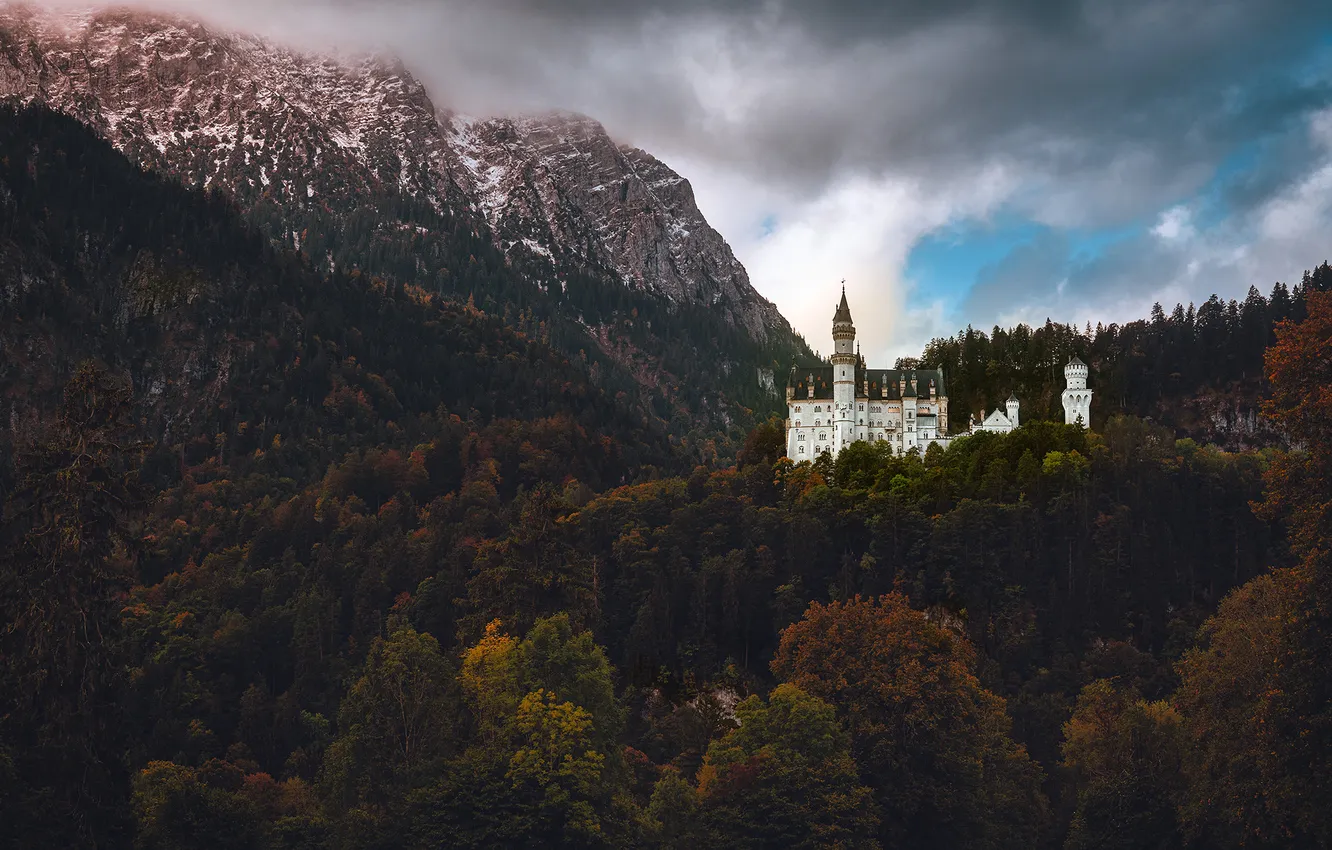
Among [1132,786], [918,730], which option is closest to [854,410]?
[918,730]

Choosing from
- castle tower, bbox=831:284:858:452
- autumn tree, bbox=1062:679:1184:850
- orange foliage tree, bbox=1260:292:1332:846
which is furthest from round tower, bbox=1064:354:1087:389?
orange foliage tree, bbox=1260:292:1332:846

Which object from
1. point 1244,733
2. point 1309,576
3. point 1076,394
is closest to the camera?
point 1309,576

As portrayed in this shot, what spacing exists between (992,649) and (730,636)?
22.1m

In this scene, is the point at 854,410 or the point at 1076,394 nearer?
the point at 854,410

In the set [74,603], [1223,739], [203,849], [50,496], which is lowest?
[203,849]

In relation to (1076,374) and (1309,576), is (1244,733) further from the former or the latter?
(1076,374)

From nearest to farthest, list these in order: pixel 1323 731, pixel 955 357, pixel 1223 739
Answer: pixel 1323 731 → pixel 1223 739 → pixel 955 357

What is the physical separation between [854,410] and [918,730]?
7473 cm

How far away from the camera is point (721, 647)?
12650cm

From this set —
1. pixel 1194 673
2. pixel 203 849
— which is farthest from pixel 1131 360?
pixel 203 849

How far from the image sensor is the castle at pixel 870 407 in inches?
6033

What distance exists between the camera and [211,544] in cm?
17512

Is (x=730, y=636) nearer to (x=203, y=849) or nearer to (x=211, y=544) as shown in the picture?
(x=203, y=849)

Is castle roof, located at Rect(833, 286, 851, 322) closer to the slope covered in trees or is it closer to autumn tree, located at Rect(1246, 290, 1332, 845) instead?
the slope covered in trees
